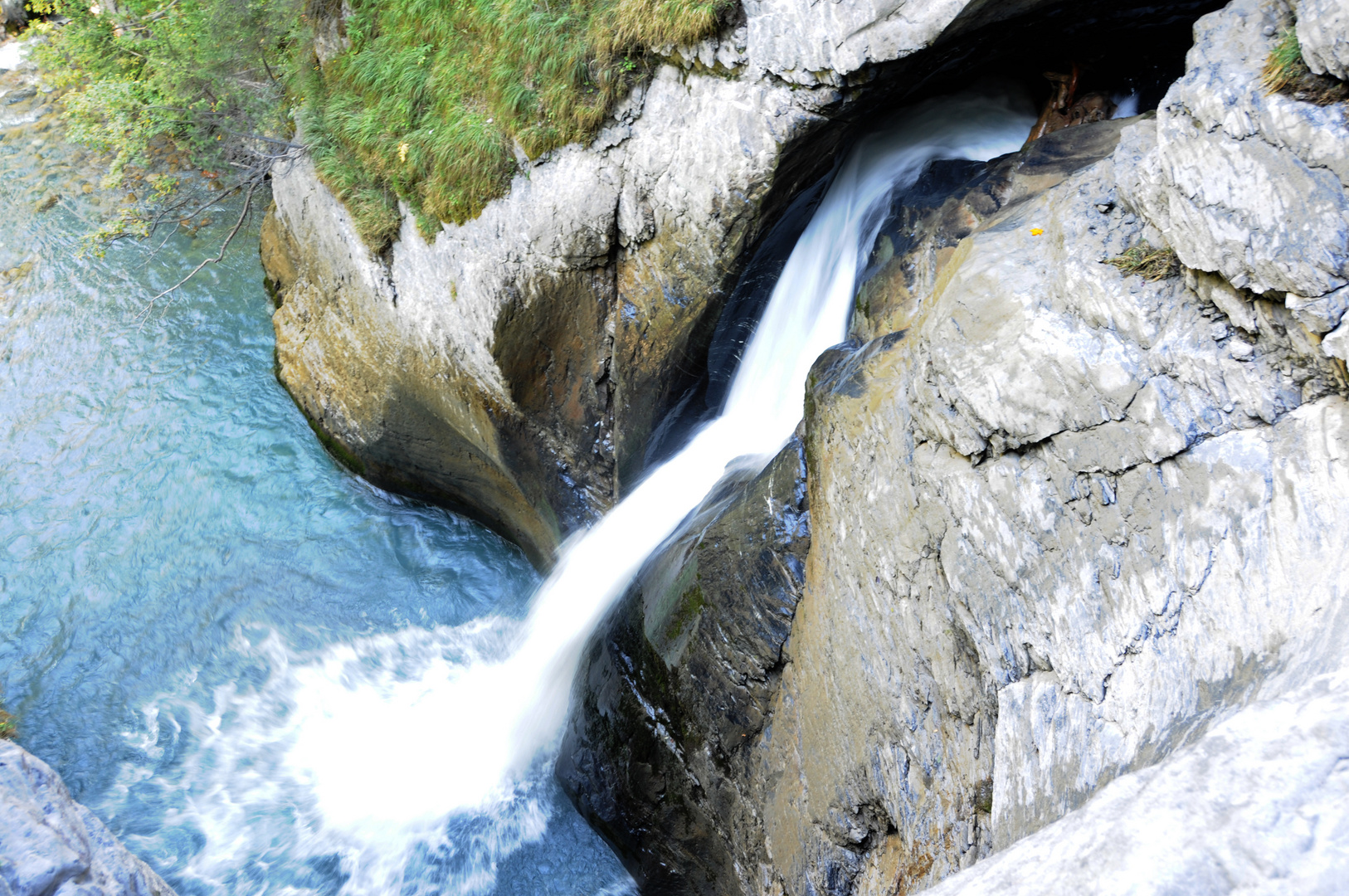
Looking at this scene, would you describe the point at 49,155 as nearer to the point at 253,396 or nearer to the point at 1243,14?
the point at 253,396

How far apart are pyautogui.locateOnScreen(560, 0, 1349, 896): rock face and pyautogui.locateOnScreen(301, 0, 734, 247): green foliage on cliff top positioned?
262cm

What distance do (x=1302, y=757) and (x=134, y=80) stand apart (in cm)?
1167

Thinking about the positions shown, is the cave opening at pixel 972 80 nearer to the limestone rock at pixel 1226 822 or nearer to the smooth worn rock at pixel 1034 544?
the smooth worn rock at pixel 1034 544

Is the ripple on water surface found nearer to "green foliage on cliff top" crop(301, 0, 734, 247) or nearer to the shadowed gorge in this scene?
the shadowed gorge

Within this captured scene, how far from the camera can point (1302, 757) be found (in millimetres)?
1760

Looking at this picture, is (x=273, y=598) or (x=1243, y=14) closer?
(x=1243, y=14)

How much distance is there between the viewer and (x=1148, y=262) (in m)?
3.20

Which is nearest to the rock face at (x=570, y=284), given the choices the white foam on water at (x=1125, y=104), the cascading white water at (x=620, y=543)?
the cascading white water at (x=620, y=543)

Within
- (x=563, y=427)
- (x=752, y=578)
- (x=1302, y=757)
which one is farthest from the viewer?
(x=563, y=427)

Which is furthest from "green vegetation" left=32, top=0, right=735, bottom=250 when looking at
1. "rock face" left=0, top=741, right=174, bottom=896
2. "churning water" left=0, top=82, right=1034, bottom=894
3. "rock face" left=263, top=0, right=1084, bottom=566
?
"rock face" left=0, top=741, right=174, bottom=896

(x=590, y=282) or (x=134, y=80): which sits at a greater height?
(x=134, y=80)

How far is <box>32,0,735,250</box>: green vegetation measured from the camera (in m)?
6.07

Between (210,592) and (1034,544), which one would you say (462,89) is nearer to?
(210,592)

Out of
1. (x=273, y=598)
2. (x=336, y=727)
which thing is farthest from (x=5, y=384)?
(x=336, y=727)
